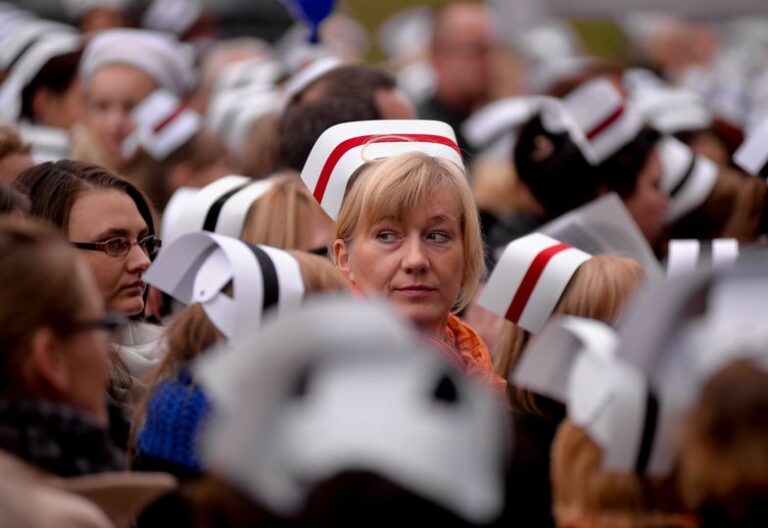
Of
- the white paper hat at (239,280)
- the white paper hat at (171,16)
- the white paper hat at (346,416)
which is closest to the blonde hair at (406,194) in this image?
the white paper hat at (239,280)

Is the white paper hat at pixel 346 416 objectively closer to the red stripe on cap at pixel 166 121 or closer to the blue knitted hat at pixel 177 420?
the blue knitted hat at pixel 177 420

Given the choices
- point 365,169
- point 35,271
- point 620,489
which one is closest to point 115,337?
point 365,169

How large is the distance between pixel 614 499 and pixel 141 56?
575 cm

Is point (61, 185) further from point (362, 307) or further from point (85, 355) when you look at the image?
point (362, 307)

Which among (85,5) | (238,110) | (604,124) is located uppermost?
(604,124)

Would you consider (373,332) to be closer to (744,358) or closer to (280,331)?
(280,331)

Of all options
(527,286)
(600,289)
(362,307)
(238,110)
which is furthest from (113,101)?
(362,307)

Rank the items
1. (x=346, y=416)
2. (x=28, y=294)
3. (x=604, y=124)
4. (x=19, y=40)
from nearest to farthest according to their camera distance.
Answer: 1. (x=346, y=416)
2. (x=28, y=294)
3. (x=604, y=124)
4. (x=19, y=40)

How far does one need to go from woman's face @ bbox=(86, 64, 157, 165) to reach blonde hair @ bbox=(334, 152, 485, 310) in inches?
128

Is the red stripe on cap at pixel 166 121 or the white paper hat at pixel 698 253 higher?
the white paper hat at pixel 698 253

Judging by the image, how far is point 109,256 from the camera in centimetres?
418

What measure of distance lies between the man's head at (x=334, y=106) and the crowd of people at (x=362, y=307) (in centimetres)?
1

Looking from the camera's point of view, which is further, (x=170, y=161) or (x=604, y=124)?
(x=170, y=161)

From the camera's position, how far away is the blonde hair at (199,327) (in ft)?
10.5
